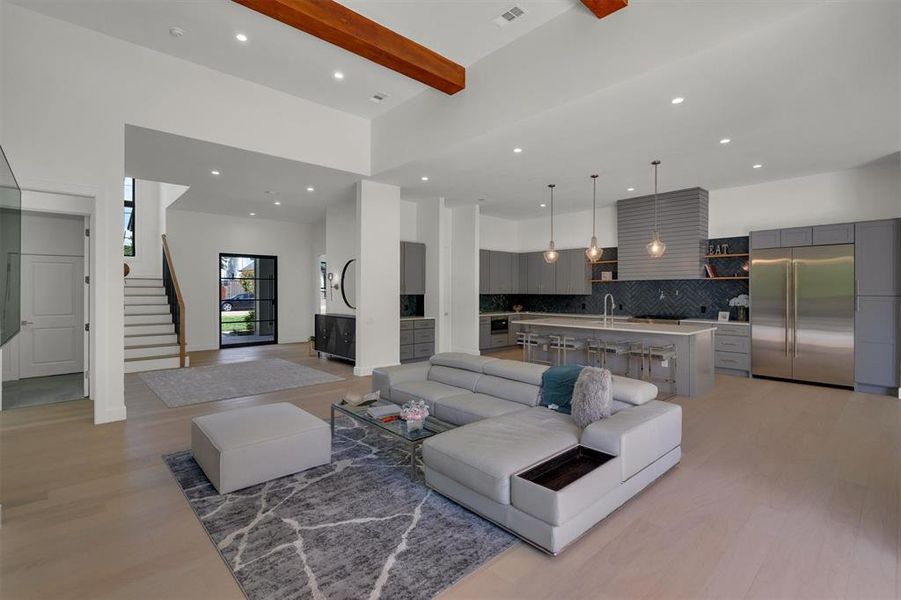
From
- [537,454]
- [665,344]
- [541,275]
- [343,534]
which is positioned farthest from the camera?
[541,275]

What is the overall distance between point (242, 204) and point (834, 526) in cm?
984

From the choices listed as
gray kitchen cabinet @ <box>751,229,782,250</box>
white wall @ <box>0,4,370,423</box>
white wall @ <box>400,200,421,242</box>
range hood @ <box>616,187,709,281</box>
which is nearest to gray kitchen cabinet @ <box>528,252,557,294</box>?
range hood @ <box>616,187,709,281</box>

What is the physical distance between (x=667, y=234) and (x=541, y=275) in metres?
2.96

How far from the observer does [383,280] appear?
7133mm

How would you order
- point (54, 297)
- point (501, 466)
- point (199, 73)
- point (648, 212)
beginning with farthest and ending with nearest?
1. point (648, 212)
2. point (54, 297)
3. point (199, 73)
4. point (501, 466)

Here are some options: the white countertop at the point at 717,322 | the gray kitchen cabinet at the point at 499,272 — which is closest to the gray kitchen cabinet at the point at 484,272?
the gray kitchen cabinet at the point at 499,272

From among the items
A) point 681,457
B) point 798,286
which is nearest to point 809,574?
point 681,457

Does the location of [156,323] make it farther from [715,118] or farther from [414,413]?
[715,118]

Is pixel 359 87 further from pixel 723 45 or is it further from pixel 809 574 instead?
pixel 809 574

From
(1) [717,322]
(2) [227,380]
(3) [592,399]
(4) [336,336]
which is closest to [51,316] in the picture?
(2) [227,380]

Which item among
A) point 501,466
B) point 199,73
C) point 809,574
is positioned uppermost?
point 199,73

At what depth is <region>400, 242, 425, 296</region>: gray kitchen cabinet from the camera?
834 centimetres

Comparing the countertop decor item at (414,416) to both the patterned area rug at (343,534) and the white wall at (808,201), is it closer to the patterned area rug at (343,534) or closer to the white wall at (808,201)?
the patterned area rug at (343,534)

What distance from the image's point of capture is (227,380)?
6320 millimetres
